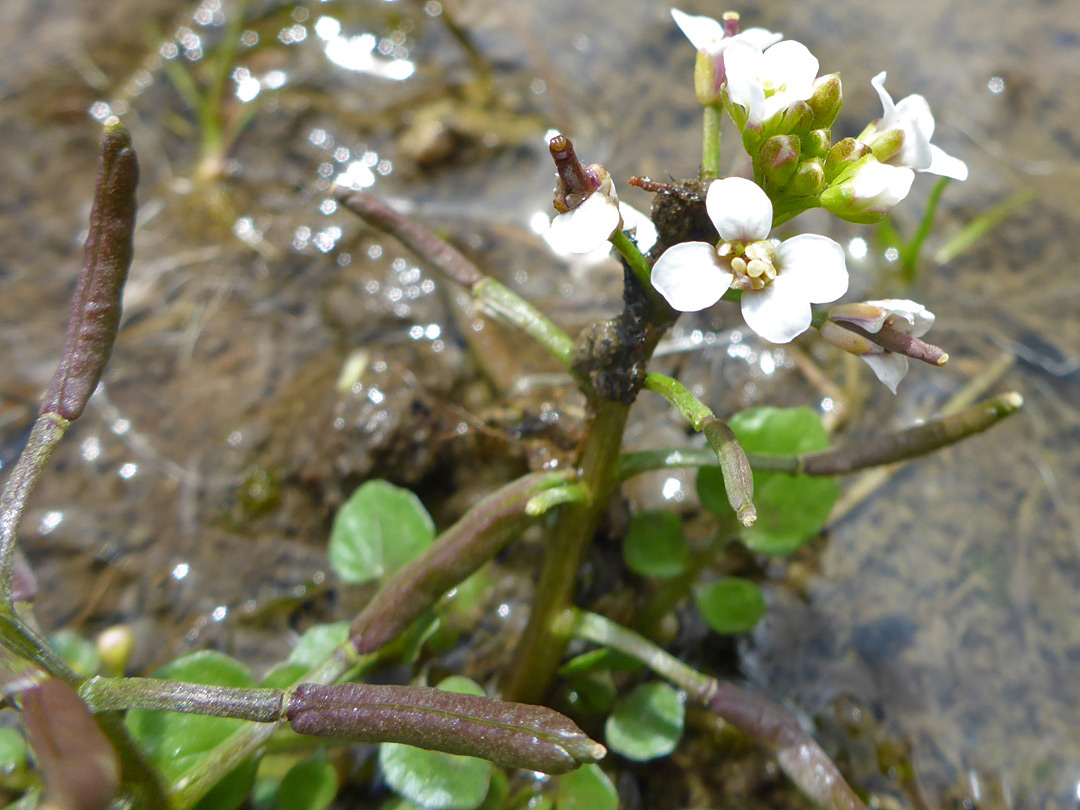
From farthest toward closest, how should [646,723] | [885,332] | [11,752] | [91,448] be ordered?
[91,448], [646,723], [11,752], [885,332]

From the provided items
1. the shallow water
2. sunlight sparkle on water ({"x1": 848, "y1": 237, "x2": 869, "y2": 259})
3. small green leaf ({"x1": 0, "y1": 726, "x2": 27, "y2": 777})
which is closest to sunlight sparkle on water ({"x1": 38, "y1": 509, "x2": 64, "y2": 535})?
the shallow water

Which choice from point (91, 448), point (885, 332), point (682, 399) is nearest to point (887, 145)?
point (885, 332)

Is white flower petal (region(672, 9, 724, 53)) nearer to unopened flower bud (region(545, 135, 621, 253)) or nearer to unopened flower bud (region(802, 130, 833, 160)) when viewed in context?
unopened flower bud (region(802, 130, 833, 160))

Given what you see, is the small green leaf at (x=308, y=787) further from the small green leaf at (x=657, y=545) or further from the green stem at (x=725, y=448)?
the green stem at (x=725, y=448)

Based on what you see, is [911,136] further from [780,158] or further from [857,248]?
[857,248]

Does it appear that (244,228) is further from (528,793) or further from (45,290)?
(528,793)

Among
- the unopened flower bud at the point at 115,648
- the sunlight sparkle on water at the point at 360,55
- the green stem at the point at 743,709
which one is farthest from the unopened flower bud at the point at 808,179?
the sunlight sparkle on water at the point at 360,55
